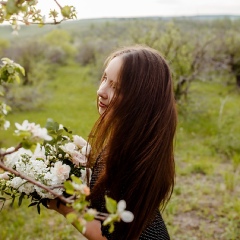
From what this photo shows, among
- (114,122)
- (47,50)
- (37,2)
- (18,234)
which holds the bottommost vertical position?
(47,50)

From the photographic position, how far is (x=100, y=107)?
1.85 meters

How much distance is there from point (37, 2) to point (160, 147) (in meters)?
0.80

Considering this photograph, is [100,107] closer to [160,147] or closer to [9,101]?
[160,147]

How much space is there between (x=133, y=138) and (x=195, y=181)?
484 centimetres

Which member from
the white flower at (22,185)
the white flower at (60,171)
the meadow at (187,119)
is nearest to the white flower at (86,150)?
the white flower at (60,171)

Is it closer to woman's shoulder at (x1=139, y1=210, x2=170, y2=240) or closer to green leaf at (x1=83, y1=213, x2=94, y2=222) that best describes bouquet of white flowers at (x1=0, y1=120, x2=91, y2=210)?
woman's shoulder at (x1=139, y1=210, x2=170, y2=240)

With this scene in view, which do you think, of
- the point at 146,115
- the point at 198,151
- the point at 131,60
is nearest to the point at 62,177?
the point at 146,115

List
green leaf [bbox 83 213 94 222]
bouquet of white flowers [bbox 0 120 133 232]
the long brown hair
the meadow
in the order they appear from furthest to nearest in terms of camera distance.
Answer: the meadow, the long brown hair, bouquet of white flowers [bbox 0 120 133 232], green leaf [bbox 83 213 94 222]

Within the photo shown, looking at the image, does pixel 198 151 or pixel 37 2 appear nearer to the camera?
pixel 37 2

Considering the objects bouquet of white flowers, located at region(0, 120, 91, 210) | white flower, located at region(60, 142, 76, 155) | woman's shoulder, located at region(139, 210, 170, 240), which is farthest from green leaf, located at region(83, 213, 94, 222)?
woman's shoulder, located at region(139, 210, 170, 240)

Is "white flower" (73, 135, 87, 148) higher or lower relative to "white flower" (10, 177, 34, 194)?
higher

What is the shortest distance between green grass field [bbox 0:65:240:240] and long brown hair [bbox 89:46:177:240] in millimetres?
443

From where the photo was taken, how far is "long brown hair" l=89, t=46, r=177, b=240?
1684mm

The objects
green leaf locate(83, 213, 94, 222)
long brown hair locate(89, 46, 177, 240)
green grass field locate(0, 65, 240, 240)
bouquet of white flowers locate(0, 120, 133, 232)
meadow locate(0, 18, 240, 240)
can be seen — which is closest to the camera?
green leaf locate(83, 213, 94, 222)
